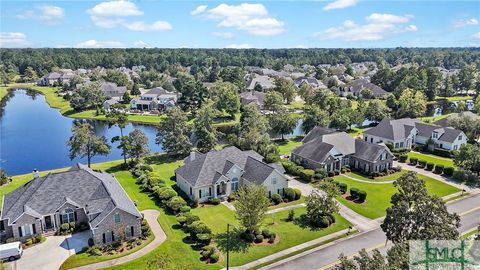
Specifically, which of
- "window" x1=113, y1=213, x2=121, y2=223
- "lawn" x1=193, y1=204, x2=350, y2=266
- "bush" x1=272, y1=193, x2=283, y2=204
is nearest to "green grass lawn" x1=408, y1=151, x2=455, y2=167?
"lawn" x1=193, y1=204, x2=350, y2=266

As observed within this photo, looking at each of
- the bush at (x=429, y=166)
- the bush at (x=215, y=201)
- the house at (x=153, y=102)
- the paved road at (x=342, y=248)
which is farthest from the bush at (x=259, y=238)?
the house at (x=153, y=102)

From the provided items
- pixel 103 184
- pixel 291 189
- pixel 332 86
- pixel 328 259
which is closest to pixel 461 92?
pixel 332 86

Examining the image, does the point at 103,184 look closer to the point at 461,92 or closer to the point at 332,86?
the point at 332,86

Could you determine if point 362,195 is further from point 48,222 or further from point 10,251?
point 10,251

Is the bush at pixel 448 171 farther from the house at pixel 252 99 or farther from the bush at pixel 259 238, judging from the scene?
the house at pixel 252 99

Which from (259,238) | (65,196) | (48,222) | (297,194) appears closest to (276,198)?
(297,194)
